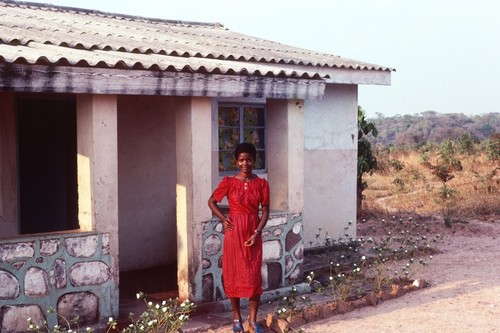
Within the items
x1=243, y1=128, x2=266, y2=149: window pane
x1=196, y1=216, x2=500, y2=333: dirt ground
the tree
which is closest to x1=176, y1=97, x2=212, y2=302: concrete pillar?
x1=196, y1=216, x2=500, y2=333: dirt ground

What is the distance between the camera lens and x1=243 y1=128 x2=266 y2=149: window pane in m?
9.86

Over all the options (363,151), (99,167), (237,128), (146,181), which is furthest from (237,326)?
(363,151)

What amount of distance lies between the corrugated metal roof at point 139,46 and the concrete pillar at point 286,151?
0.47m

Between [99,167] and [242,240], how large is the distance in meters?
1.51

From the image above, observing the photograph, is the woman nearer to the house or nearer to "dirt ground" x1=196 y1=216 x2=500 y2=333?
"dirt ground" x1=196 y1=216 x2=500 y2=333

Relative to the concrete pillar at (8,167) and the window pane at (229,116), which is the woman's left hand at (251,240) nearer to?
the concrete pillar at (8,167)

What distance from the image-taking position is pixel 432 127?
65.7 meters

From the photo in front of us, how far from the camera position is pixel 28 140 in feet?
28.4

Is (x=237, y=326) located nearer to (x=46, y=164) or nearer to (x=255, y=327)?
(x=255, y=327)

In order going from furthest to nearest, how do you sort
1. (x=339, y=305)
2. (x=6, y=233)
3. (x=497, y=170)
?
1. (x=497, y=170)
2. (x=6, y=233)
3. (x=339, y=305)

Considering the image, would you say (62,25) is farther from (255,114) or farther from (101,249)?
(101,249)

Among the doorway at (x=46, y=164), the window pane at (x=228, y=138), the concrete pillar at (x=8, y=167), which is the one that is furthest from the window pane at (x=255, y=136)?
the concrete pillar at (x=8, y=167)

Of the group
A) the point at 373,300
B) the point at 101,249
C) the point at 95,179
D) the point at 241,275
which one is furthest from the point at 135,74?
the point at 373,300

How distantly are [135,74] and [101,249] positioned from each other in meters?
1.67
